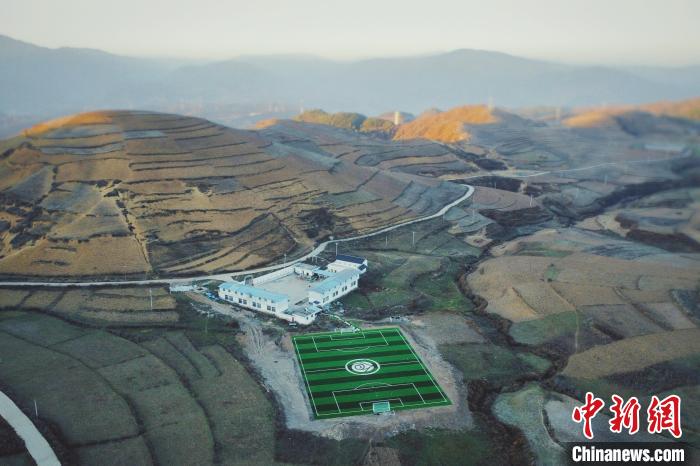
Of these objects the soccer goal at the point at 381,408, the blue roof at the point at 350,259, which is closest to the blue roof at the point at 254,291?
the blue roof at the point at 350,259

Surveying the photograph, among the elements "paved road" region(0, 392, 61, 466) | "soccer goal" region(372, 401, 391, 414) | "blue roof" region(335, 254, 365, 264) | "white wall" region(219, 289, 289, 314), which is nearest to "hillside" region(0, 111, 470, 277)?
"blue roof" region(335, 254, 365, 264)

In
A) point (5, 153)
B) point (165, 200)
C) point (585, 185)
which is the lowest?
point (585, 185)

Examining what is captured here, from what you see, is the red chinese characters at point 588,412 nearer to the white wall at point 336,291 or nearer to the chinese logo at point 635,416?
the chinese logo at point 635,416

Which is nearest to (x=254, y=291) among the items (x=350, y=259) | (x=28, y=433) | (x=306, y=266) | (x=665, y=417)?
(x=306, y=266)

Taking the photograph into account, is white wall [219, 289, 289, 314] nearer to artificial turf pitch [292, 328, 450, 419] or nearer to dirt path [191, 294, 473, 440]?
dirt path [191, 294, 473, 440]

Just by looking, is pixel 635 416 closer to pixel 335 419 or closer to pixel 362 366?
pixel 335 419

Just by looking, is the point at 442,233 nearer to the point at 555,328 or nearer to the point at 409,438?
the point at 555,328

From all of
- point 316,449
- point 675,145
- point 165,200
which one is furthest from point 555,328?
point 675,145
